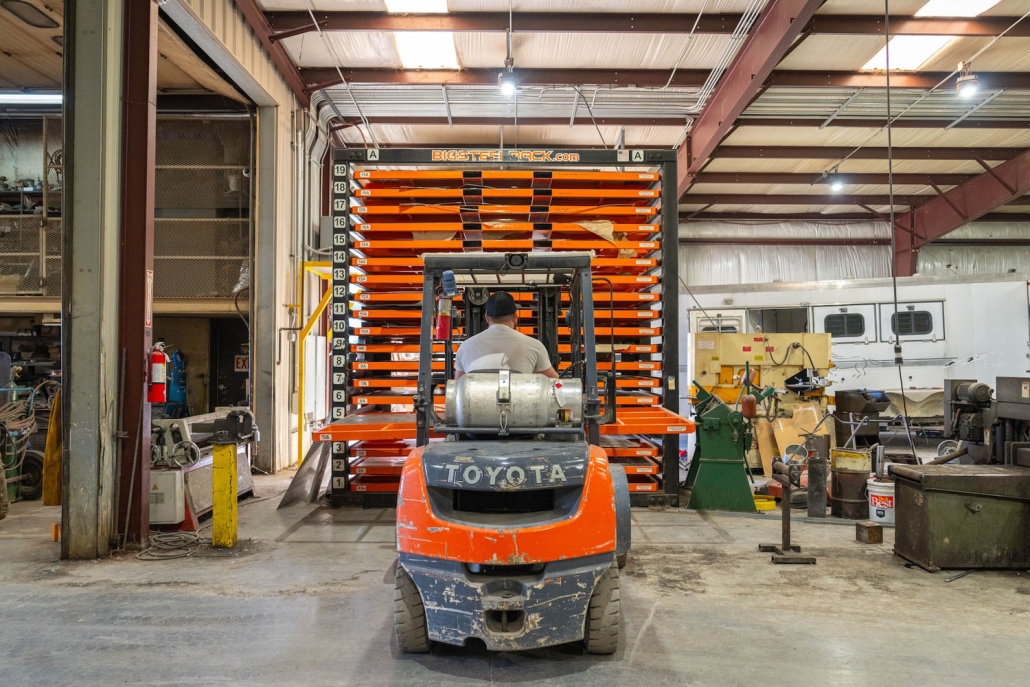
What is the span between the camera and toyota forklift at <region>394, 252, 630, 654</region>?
133 inches

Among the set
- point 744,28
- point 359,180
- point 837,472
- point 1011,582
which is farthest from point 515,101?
point 1011,582

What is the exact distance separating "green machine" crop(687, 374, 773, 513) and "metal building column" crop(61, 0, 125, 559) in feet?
19.1

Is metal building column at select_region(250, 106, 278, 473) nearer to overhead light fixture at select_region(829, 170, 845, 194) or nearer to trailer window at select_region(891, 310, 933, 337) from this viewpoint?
trailer window at select_region(891, 310, 933, 337)

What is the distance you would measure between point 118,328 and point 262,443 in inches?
178

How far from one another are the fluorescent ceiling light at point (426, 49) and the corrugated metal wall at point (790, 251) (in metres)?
10.5

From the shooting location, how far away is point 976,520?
5.32 meters

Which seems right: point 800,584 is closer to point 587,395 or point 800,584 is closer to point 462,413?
point 587,395

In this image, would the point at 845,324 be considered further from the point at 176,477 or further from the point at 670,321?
the point at 176,477

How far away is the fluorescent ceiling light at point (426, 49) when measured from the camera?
394 inches

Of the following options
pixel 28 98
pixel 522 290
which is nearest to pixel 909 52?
pixel 522 290

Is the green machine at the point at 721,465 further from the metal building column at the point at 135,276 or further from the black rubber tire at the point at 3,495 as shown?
the black rubber tire at the point at 3,495

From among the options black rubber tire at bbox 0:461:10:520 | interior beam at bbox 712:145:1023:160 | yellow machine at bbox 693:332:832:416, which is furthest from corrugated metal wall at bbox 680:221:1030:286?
black rubber tire at bbox 0:461:10:520

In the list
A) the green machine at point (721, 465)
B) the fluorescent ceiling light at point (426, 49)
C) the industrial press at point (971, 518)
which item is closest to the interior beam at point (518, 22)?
the fluorescent ceiling light at point (426, 49)

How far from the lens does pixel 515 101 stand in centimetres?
1196
